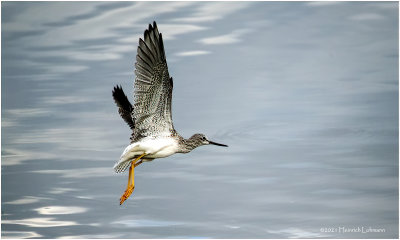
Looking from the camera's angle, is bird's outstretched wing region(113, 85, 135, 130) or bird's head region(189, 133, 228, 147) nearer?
bird's head region(189, 133, 228, 147)

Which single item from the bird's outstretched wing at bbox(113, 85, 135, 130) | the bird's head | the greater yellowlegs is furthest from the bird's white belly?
the bird's outstretched wing at bbox(113, 85, 135, 130)

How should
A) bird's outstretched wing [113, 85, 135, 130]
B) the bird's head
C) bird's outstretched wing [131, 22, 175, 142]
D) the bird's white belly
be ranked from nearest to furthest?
1. bird's outstretched wing [131, 22, 175, 142]
2. the bird's white belly
3. the bird's head
4. bird's outstretched wing [113, 85, 135, 130]

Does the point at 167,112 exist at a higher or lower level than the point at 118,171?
higher

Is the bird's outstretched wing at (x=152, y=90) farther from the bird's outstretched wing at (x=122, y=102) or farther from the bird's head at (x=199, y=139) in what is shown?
the bird's outstretched wing at (x=122, y=102)

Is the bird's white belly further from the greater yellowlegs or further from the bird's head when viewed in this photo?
the bird's head

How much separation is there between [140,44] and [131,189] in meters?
2.11

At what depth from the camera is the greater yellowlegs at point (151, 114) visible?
972 cm

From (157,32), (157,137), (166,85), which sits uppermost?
(157,32)

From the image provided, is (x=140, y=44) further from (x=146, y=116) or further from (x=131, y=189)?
(x=131, y=189)

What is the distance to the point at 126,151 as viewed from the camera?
34.0 ft

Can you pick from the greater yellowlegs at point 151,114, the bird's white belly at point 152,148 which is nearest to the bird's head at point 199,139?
the greater yellowlegs at point 151,114

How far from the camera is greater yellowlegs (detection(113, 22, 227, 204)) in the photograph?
9.72 m

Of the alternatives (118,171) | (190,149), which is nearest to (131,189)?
(118,171)

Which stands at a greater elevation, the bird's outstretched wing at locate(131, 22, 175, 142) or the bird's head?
the bird's outstretched wing at locate(131, 22, 175, 142)
